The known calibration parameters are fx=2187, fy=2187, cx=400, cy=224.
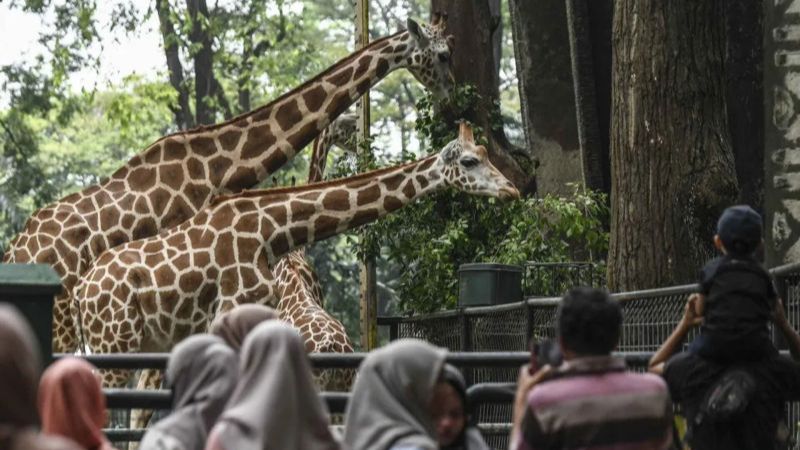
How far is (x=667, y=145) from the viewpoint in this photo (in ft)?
53.9

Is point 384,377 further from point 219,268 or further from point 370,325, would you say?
point 370,325

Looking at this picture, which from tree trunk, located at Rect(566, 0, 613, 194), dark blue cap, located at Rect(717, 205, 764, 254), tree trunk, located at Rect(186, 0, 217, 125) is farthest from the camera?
tree trunk, located at Rect(186, 0, 217, 125)

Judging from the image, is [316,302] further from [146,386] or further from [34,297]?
[34,297]

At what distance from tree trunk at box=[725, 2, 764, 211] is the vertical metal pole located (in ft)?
12.5

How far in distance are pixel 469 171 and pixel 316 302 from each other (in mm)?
4321

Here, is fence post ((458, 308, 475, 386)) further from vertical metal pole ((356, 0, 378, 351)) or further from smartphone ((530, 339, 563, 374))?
smartphone ((530, 339, 563, 374))

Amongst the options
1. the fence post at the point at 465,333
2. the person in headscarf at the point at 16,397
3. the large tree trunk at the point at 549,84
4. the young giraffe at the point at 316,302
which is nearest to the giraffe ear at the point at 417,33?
the young giraffe at the point at 316,302

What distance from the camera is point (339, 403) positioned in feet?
32.0

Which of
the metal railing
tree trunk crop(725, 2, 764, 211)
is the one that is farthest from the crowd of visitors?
tree trunk crop(725, 2, 764, 211)

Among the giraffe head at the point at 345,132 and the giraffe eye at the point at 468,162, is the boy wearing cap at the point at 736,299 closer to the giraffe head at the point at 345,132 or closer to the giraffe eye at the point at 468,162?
the giraffe eye at the point at 468,162

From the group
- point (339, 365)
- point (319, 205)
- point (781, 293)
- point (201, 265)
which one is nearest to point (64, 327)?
point (201, 265)

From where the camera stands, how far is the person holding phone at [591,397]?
7.21 meters

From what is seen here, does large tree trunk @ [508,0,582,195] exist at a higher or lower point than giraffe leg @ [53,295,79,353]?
higher

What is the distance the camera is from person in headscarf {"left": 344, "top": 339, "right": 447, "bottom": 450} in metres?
6.89
